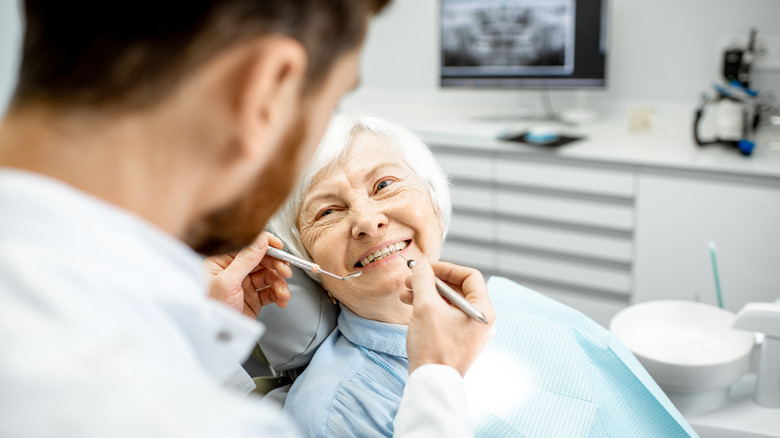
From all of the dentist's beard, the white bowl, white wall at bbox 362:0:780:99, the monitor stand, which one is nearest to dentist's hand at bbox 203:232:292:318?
the dentist's beard

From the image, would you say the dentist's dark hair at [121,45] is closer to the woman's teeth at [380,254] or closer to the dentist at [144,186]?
the dentist at [144,186]

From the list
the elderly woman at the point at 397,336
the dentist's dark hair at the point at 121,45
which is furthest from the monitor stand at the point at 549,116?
the dentist's dark hair at the point at 121,45

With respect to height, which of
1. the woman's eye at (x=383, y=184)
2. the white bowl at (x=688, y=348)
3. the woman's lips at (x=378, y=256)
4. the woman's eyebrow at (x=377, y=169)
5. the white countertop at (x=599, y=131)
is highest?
the woman's eyebrow at (x=377, y=169)

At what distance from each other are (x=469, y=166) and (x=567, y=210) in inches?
18.9

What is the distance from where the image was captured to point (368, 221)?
129 cm

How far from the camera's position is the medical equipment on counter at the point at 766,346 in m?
1.29

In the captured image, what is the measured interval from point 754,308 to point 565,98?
2.30 m

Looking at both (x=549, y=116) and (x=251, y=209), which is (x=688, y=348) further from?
(x=549, y=116)

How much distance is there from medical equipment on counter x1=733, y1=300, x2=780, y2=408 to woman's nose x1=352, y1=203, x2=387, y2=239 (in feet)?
2.39

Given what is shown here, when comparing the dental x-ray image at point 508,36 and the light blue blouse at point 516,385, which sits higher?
the dental x-ray image at point 508,36

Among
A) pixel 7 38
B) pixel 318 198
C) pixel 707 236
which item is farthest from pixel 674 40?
pixel 7 38

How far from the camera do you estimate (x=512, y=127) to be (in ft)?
10.5

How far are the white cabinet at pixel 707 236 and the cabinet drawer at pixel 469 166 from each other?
664mm

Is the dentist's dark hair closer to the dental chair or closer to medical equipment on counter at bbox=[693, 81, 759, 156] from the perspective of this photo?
the dental chair
